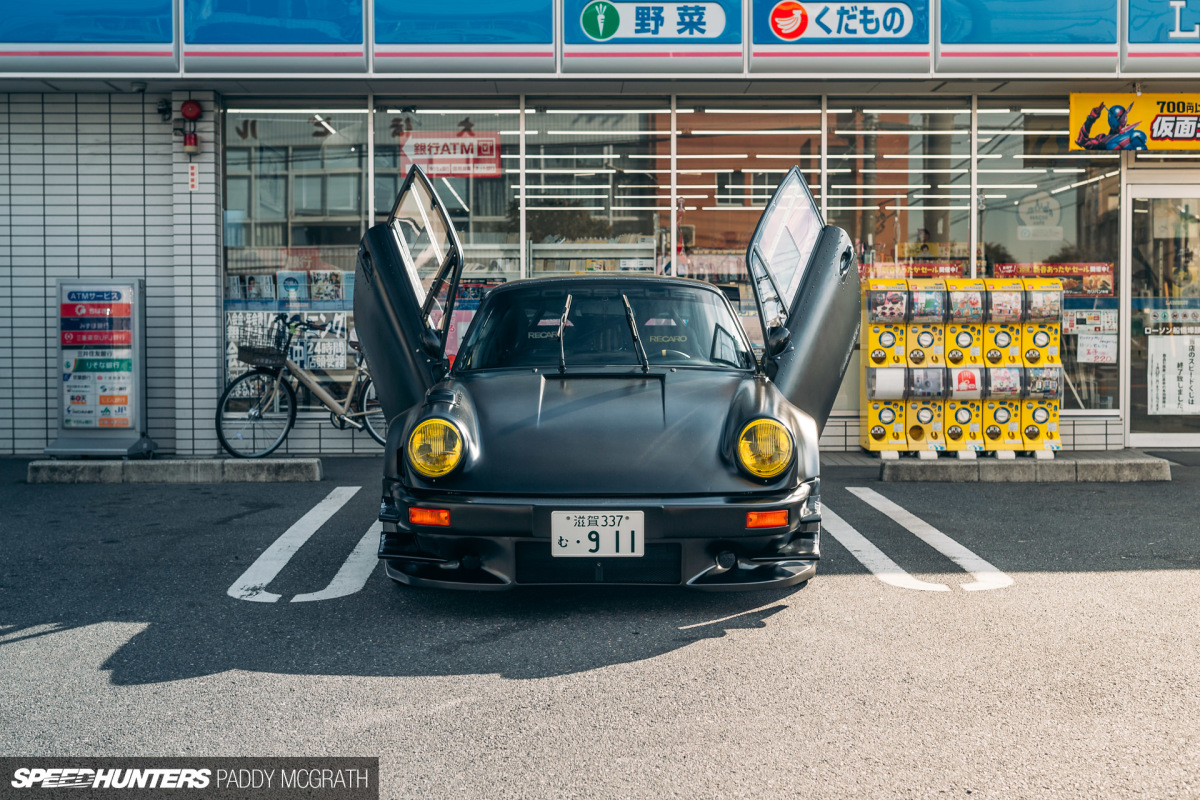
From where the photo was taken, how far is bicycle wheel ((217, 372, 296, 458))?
27.4 feet

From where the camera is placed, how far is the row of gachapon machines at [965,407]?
8016mm

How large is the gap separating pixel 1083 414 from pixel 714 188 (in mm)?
3901

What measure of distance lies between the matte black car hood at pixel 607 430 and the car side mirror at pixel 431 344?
0.38m

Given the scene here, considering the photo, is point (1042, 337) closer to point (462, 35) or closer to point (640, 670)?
point (462, 35)

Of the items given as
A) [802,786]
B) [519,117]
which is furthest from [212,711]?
[519,117]

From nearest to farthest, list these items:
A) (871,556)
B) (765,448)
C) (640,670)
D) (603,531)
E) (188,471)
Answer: (640,670) → (603,531) → (765,448) → (871,556) → (188,471)

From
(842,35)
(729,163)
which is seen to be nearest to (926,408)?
(729,163)

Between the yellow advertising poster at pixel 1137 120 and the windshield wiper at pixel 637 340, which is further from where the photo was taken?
the yellow advertising poster at pixel 1137 120

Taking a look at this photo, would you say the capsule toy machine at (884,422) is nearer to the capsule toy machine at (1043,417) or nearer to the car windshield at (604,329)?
the capsule toy machine at (1043,417)

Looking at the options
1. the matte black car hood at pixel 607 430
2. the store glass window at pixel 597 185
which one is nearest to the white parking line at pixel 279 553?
the matte black car hood at pixel 607 430

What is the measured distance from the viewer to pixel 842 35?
8.12 meters

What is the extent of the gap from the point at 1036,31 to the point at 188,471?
7532 millimetres

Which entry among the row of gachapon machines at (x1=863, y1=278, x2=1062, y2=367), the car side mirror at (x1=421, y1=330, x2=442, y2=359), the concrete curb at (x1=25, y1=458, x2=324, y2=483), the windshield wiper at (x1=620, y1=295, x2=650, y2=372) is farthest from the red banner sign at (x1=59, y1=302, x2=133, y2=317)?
the row of gachapon machines at (x1=863, y1=278, x2=1062, y2=367)

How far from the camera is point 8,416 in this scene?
8.84 m
